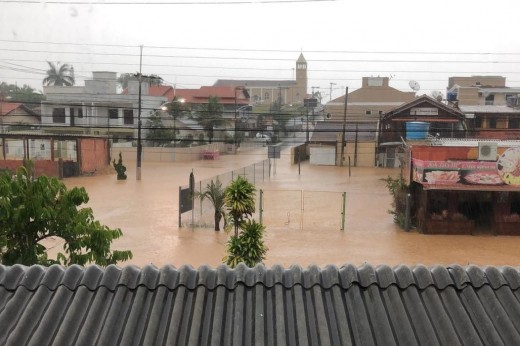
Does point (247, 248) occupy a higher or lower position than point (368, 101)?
lower

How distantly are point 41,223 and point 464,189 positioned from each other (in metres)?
14.8

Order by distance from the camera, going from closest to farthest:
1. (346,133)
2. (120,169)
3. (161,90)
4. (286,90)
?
(120,169), (346,133), (161,90), (286,90)

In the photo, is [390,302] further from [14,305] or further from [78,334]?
[14,305]

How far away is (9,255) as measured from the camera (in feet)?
22.6

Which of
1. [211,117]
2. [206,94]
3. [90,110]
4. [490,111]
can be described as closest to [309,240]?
[490,111]

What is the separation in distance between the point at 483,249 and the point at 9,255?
14078mm

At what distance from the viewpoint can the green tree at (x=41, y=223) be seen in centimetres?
676

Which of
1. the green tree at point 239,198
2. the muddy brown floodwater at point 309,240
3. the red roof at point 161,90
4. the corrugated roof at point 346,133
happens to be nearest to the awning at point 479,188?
the muddy brown floodwater at point 309,240

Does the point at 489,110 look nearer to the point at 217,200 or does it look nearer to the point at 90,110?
the point at 217,200

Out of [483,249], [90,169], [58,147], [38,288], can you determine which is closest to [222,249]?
[483,249]

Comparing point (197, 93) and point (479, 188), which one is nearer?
point (479, 188)

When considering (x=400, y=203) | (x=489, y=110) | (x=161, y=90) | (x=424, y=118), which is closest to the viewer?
(x=400, y=203)

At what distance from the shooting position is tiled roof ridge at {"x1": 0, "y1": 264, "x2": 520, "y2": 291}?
3.25 metres

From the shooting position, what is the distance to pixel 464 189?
57.9ft
